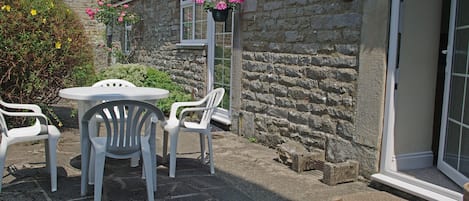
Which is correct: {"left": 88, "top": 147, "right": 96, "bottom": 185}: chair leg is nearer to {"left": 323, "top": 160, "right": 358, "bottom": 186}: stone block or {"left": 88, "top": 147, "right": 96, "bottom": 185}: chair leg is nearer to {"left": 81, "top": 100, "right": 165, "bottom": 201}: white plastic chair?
{"left": 81, "top": 100, "right": 165, "bottom": 201}: white plastic chair

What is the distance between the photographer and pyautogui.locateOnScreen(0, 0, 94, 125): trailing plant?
540cm

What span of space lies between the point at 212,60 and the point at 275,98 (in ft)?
7.14

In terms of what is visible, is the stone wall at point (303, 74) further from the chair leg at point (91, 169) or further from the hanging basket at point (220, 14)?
the chair leg at point (91, 169)

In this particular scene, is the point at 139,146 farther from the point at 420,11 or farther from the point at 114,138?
the point at 420,11

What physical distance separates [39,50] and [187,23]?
3.39m

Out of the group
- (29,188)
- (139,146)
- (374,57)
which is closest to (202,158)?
(139,146)

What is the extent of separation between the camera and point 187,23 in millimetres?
8469

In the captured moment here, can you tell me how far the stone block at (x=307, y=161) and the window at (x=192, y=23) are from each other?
3771 millimetres

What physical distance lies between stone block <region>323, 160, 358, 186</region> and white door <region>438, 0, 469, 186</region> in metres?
0.81

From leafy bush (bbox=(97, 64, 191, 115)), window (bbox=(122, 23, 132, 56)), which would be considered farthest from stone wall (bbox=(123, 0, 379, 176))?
window (bbox=(122, 23, 132, 56))

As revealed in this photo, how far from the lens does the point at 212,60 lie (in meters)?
7.43

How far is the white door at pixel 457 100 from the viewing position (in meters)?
3.56

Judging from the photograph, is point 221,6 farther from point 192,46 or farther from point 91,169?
point 91,169

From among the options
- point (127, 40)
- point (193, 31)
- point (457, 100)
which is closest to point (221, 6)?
point (193, 31)
